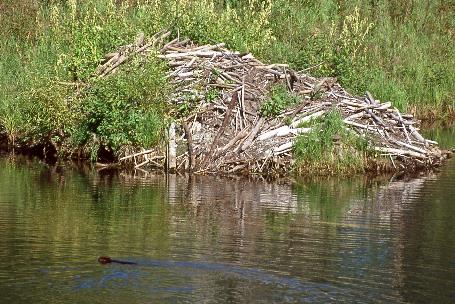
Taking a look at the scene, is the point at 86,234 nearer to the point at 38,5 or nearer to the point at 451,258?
the point at 451,258

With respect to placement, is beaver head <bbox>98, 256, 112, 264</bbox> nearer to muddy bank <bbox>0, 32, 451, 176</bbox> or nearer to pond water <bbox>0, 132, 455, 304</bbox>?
pond water <bbox>0, 132, 455, 304</bbox>

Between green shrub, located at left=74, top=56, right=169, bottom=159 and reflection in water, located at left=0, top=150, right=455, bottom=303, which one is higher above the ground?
green shrub, located at left=74, top=56, right=169, bottom=159

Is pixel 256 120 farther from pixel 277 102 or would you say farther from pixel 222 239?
pixel 222 239

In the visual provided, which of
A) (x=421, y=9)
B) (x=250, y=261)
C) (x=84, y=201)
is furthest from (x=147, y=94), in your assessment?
(x=421, y=9)

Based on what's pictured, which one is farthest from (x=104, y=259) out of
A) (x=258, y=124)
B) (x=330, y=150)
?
(x=330, y=150)

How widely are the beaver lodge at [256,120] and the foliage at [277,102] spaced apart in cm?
2

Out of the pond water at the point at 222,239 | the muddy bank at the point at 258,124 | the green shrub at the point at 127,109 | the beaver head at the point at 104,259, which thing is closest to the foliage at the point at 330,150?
the muddy bank at the point at 258,124

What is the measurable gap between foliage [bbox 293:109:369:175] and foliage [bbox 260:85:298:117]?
887 mm

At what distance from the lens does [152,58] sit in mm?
22344

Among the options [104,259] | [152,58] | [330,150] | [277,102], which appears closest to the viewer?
[104,259]

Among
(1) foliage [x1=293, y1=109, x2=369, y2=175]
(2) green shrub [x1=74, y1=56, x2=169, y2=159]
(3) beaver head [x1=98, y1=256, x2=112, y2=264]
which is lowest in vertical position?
(3) beaver head [x1=98, y1=256, x2=112, y2=264]

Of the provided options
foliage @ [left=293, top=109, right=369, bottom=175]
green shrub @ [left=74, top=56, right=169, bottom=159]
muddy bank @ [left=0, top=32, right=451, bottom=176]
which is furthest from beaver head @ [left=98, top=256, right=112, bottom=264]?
foliage @ [left=293, top=109, right=369, bottom=175]

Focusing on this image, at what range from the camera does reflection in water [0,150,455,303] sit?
1150 centimetres

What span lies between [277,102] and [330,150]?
1.61 m
